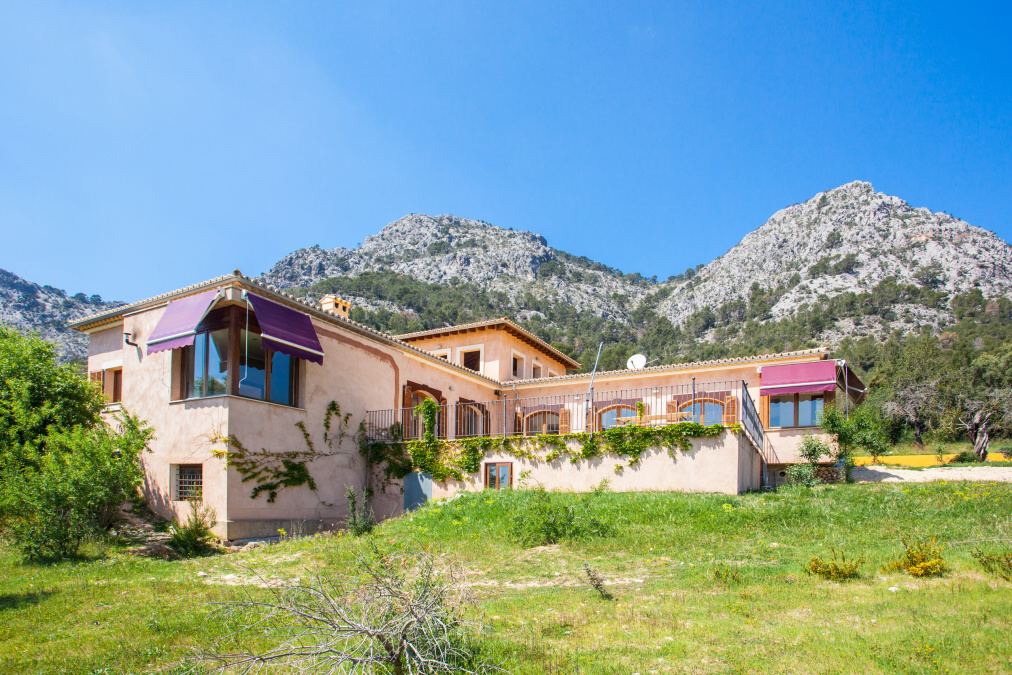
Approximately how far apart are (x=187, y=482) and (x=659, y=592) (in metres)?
12.8

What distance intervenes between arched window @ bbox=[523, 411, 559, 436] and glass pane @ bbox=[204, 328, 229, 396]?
12162 millimetres

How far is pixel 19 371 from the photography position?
1653 cm

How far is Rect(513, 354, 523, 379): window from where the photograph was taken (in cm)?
2969

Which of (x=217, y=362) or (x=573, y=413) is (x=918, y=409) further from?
(x=217, y=362)

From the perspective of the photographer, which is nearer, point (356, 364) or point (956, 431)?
point (356, 364)

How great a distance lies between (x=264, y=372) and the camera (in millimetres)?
17578

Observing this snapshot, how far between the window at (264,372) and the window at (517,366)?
12.7 metres

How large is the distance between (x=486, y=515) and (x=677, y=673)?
9.06 metres

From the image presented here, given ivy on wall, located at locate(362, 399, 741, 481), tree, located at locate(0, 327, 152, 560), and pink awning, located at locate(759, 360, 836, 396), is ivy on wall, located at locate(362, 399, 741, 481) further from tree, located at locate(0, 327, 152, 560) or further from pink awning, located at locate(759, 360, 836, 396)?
tree, located at locate(0, 327, 152, 560)

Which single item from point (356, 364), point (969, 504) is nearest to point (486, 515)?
point (356, 364)

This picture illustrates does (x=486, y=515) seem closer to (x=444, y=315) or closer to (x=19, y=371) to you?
(x=19, y=371)

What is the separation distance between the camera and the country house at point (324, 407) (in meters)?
16.6

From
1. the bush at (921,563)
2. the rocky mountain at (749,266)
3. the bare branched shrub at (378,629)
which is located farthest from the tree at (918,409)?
the bare branched shrub at (378,629)

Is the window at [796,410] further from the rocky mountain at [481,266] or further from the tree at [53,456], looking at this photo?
the rocky mountain at [481,266]
